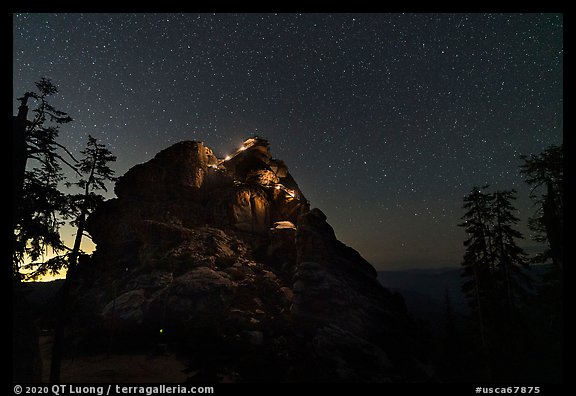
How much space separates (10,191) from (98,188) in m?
11.5

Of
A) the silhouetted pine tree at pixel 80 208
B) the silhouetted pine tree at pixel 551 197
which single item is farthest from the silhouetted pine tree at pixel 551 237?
the silhouetted pine tree at pixel 80 208

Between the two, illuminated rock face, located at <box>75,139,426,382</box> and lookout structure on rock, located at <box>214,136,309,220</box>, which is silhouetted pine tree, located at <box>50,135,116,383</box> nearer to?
illuminated rock face, located at <box>75,139,426,382</box>

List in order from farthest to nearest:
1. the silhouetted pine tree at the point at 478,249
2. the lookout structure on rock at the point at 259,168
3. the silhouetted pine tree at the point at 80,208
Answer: the lookout structure on rock at the point at 259,168 < the silhouetted pine tree at the point at 478,249 < the silhouetted pine tree at the point at 80,208

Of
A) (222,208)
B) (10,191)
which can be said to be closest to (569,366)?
(10,191)

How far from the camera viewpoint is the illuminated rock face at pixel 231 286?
21.7 m

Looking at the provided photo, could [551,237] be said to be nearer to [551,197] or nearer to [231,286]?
[551,197]

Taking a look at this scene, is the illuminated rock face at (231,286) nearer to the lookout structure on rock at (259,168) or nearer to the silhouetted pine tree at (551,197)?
the lookout structure on rock at (259,168)

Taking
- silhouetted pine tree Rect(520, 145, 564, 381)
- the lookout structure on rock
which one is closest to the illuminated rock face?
the lookout structure on rock

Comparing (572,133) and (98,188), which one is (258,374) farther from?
(572,133)

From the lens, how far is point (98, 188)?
16.1 m

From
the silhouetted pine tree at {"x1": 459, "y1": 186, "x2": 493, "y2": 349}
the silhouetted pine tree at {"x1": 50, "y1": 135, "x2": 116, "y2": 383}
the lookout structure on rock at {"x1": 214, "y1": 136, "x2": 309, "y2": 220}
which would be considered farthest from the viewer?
the lookout structure on rock at {"x1": 214, "y1": 136, "x2": 309, "y2": 220}

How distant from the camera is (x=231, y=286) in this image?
30.9 m

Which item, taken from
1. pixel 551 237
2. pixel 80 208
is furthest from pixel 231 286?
pixel 551 237

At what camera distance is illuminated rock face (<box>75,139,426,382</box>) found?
2167cm
